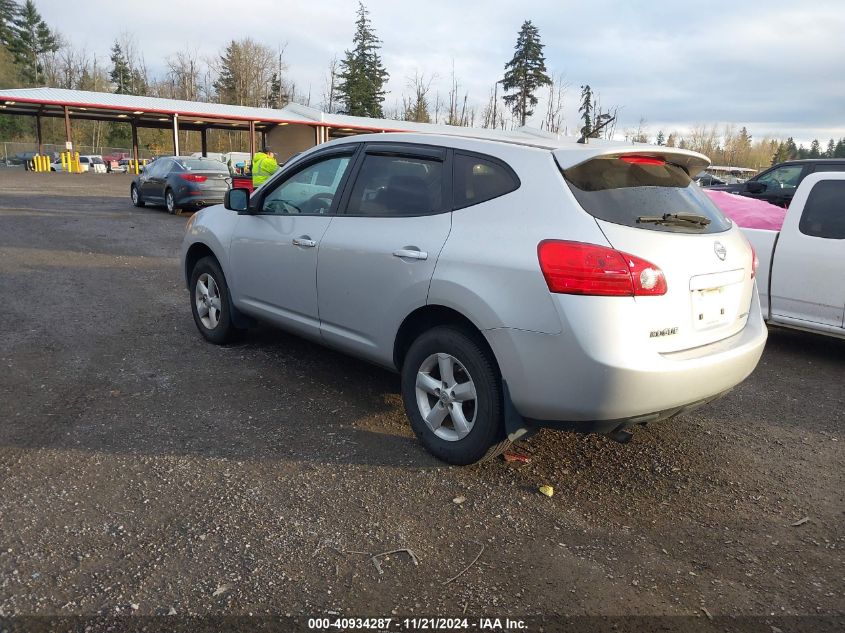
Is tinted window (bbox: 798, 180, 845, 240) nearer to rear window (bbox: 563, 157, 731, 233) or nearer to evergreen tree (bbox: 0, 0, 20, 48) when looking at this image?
rear window (bbox: 563, 157, 731, 233)

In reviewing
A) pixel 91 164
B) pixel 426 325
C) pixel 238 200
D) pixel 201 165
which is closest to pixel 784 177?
pixel 238 200

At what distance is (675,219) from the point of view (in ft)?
11.0

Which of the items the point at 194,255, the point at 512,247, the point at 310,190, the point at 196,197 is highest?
the point at 310,190

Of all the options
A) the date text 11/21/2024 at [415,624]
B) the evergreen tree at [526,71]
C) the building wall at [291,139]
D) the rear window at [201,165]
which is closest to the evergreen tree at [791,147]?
the evergreen tree at [526,71]

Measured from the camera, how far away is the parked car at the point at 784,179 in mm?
9341

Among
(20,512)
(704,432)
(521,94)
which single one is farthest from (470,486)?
(521,94)

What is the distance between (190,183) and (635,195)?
49.3ft

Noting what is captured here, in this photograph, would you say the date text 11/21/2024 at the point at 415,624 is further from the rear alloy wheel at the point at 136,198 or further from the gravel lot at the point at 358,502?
the rear alloy wheel at the point at 136,198

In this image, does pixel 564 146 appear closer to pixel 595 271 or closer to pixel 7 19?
pixel 595 271

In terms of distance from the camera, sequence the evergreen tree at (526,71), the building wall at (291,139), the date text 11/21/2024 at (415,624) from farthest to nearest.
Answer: the evergreen tree at (526,71) < the building wall at (291,139) < the date text 11/21/2024 at (415,624)

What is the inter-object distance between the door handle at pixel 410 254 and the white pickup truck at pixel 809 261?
13.0ft

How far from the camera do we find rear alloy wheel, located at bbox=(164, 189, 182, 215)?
1669cm

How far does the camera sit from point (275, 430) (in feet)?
13.0

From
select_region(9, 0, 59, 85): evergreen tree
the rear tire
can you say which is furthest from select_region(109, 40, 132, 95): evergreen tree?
the rear tire
